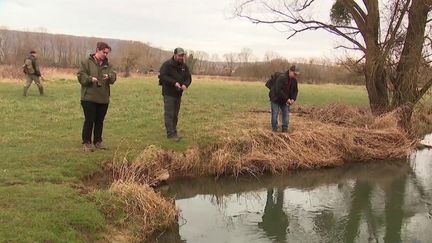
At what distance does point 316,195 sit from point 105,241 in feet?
18.1

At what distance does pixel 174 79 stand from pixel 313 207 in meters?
4.20

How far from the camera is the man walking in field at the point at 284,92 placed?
13.2m

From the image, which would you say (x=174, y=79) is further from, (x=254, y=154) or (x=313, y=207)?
(x=313, y=207)

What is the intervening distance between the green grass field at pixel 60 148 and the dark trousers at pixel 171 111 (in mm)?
356

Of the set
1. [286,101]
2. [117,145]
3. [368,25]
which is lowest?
[117,145]

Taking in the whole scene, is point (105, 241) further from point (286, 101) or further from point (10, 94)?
point (10, 94)

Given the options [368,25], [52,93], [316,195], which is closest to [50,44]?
[52,93]

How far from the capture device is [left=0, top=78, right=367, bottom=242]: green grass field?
6.78 metres

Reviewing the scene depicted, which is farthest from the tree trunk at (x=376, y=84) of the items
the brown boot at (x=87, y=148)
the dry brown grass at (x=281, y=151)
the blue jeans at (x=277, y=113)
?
the brown boot at (x=87, y=148)

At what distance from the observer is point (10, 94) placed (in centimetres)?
2056

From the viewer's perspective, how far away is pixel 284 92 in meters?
13.3

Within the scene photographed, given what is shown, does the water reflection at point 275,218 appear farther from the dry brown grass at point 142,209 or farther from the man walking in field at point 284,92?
the man walking in field at point 284,92

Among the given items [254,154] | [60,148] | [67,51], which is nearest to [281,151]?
[254,154]

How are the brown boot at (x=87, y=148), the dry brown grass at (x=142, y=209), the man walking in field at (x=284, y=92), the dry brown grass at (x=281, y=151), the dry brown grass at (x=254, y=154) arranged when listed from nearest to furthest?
the dry brown grass at (x=142, y=209) → the dry brown grass at (x=254, y=154) → the brown boot at (x=87, y=148) → the dry brown grass at (x=281, y=151) → the man walking in field at (x=284, y=92)
